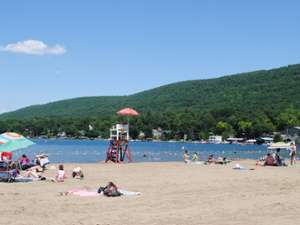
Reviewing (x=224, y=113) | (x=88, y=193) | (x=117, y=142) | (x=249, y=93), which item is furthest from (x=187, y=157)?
(x=249, y=93)

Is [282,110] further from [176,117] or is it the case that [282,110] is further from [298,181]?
[298,181]

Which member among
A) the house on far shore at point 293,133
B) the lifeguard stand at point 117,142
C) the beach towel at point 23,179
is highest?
the house on far shore at point 293,133

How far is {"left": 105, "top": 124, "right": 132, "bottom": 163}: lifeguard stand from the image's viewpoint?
39.3 metres

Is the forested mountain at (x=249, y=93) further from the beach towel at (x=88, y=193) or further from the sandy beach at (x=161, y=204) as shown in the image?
the beach towel at (x=88, y=193)

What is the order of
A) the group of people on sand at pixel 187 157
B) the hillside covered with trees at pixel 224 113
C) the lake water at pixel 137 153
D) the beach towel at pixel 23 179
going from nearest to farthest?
the beach towel at pixel 23 179 < the group of people on sand at pixel 187 157 < the lake water at pixel 137 153 < the hillside covered with trees at pixel 224 113

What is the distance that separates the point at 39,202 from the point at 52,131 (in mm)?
183929

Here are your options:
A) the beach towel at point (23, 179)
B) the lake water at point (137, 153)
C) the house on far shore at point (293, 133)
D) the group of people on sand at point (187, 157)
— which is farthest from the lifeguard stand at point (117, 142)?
the house on far shore at point (293, 133)

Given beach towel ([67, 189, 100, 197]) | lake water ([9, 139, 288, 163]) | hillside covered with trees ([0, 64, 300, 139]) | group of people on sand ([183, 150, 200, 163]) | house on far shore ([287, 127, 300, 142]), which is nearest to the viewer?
beach towel ([67, 189, 100, 197])

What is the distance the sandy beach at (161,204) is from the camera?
39.3 feet

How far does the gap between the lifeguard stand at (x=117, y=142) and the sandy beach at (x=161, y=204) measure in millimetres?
17871

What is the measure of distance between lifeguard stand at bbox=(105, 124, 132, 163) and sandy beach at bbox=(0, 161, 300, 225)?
17871 mm

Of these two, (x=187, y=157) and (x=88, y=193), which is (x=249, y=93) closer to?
(x=187, y=157)

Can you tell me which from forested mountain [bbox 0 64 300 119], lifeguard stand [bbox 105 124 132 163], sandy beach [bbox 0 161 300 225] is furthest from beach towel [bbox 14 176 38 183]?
forested mountain [bbox 0 64 300 119]

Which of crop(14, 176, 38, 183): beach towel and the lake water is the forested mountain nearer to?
the lake water
